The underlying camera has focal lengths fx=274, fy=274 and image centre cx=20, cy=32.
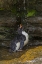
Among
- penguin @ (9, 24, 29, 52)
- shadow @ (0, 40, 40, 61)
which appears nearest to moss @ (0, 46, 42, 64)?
shadow @ (0, 40, 40, 61)

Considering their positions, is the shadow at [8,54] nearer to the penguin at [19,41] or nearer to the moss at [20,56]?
the moss at [20,56]

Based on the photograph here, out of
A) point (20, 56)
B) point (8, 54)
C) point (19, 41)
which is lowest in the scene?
point (8, 54)

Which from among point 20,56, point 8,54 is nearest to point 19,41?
point 8,54

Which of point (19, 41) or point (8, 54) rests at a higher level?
point (19, 41)

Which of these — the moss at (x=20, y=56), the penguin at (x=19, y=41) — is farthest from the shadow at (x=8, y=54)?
the penguin at (x=19, y=41)

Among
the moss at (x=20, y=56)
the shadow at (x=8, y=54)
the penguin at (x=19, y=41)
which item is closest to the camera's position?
the moss at (x=20, y=56)

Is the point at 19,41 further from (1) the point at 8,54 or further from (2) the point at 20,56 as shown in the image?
(2) the point at 20,56

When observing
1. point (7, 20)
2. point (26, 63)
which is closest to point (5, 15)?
point (7, 20)

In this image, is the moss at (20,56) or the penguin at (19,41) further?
the penguin at (19,41)

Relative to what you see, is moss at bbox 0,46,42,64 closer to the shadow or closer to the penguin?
the shadow

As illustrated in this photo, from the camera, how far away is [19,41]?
40.6 ft

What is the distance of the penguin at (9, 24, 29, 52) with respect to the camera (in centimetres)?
1237

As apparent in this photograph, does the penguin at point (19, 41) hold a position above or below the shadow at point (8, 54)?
above

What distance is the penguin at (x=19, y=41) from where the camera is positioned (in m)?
12.4
